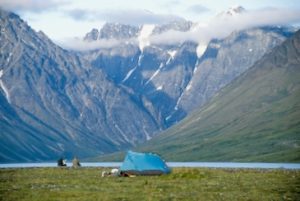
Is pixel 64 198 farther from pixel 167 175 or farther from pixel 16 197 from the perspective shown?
pixel 167 175

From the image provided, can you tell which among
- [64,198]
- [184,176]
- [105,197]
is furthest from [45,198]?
[184,176]

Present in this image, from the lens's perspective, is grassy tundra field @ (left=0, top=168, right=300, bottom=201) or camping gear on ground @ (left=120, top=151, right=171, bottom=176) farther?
camping gear on ground @ (left=120, top=151, right=171, bottom=176)

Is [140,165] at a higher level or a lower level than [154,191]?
lower

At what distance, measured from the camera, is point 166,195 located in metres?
45.7

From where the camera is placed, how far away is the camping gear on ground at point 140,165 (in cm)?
7062

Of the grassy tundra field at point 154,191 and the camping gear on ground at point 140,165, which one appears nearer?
the grassy tundra field at point 154,191

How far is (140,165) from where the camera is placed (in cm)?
7100

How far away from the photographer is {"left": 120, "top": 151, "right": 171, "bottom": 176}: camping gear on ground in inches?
2781

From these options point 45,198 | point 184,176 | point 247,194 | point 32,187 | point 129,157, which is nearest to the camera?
point 45,198

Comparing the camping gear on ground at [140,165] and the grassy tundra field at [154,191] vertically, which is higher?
the grassy tundra field at [154,191]

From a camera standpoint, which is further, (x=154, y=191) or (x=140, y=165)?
(x=140, y=165)

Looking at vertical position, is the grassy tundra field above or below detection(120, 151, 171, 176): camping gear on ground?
above

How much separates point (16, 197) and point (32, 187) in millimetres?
8779

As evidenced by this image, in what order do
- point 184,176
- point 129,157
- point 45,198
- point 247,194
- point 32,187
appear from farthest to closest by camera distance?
1. point 129,157
2. point 184,176
3. point 32,187
4. point 247,194
5. point 45,198
